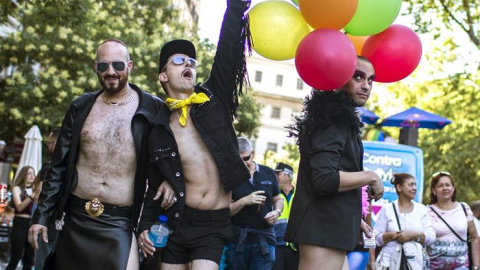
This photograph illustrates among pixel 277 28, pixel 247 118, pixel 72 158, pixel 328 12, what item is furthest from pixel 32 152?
pixel 247 118

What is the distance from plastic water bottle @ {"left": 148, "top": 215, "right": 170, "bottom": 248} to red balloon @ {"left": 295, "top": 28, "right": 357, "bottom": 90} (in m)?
1.34

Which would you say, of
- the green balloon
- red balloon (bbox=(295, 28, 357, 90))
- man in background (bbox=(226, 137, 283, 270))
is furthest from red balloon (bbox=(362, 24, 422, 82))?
man in background (bbox=(226, 137, 283, 270))

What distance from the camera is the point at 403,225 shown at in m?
8.55

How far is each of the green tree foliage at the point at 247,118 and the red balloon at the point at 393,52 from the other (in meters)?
28.7

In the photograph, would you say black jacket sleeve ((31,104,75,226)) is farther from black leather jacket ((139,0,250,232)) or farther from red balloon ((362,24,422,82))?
red balloon ((362,24,422,82))

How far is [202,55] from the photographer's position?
31250 mm

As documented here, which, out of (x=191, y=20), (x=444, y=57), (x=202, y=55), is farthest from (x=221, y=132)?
(x=191, y=20)

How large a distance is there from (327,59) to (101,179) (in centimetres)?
193

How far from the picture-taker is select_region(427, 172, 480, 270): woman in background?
9312 mm

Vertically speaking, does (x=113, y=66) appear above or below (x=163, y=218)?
above

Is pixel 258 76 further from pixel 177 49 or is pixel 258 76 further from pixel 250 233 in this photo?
pixel 177 49

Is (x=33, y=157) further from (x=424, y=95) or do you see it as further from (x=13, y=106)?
(x=424, y=95)

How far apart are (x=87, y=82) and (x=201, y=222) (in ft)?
70.8

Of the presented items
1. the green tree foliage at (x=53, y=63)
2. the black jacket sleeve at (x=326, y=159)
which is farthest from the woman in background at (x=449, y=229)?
the green tree foliage at (x=53, y=63)
